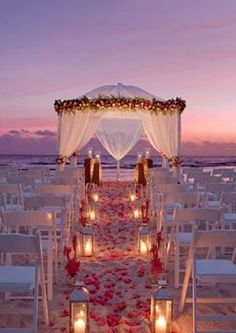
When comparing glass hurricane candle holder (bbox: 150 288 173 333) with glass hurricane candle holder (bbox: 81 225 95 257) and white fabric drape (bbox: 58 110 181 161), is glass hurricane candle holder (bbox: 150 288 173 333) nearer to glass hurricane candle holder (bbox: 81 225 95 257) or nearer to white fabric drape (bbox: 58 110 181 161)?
glass hurricane candle holder (bbox: 81 225 95 257)

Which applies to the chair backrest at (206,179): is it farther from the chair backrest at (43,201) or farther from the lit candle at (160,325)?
the lit candle at (160,325)

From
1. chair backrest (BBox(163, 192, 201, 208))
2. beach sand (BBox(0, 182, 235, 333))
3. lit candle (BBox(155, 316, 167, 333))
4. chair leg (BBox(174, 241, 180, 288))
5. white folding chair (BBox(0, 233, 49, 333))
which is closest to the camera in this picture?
white folding chair (BBox(0, 233, 49, 333))

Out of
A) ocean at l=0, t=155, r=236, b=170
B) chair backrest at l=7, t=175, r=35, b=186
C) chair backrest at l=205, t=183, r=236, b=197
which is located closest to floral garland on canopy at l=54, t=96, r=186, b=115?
chair backrest at l=7, t=175, r=35, b=186

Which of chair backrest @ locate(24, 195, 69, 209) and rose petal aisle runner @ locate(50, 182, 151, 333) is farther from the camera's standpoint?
chair backrest @ locate(24, 195, 69, 209)

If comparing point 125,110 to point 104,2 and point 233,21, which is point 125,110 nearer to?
point 104,2

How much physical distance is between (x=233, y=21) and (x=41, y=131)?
63.3 ft

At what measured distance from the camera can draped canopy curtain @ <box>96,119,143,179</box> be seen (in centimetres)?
1580

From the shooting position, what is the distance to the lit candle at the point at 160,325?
3736mm

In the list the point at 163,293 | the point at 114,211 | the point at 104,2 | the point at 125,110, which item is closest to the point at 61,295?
the point at 163,293

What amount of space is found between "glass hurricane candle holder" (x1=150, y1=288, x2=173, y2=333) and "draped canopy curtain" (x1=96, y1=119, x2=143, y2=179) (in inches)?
479

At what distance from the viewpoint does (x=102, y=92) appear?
43.3 ft

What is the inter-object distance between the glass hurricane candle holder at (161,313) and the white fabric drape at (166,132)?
933cm

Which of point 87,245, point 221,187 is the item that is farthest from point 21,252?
point 221,187

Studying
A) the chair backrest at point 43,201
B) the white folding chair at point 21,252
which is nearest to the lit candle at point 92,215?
the chair backrest at point 43,201
